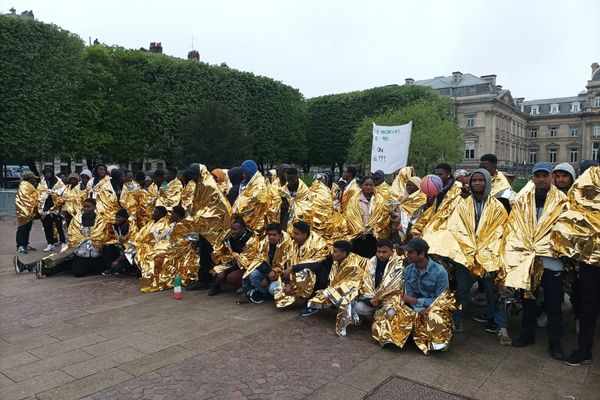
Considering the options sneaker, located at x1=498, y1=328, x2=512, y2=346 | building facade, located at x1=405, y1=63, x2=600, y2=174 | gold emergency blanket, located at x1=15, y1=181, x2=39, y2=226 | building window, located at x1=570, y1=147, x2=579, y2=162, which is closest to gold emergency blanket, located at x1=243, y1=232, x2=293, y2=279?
sneaker, located at x1=498, y1=328, x2=512, y2=346

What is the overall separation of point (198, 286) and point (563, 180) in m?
5.31

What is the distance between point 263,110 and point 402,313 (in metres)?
32.7

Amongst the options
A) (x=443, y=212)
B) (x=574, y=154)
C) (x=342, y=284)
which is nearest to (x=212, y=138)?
(x=342, y=284)

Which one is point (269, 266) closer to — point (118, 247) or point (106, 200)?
point (118, 247)

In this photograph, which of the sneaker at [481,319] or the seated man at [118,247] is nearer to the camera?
the sneaker at [481,319]

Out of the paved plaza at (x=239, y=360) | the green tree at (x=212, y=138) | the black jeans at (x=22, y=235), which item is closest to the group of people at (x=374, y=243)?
the paved plaza at (x=239, y=360)

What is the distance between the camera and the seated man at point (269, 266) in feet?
21.4

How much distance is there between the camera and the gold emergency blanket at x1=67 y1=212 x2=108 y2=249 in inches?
331

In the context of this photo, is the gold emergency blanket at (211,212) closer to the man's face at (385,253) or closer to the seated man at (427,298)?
the man's face at (385,253)

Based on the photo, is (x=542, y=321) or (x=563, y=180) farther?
(x=542, y=321)

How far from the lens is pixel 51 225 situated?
11.1m

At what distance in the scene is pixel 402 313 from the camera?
4.92 meters

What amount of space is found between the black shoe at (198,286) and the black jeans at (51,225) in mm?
5191

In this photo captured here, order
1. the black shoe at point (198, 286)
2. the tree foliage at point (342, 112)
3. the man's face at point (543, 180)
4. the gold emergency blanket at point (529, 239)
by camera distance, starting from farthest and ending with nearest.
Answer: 1. the tree foliage at point (342, 112)
2. the black shoe at point (198, 286)
3. the man's face at point (543, 180)
4. the gold emergency blanket at point (529, 239)
